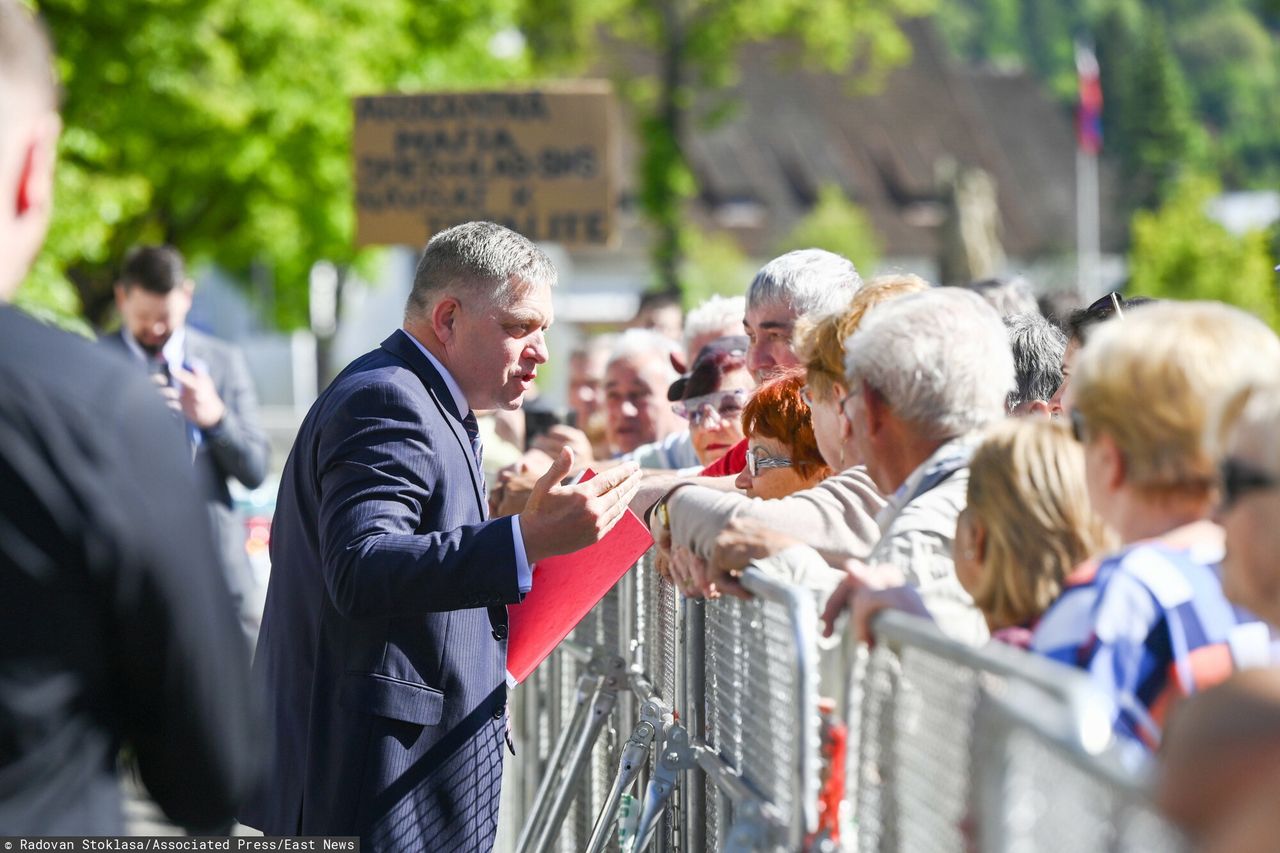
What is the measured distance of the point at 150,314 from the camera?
23.5ft

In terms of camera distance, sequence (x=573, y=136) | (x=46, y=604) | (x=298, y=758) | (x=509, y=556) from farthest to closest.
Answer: (x=573, y=136) → (x=298, y=758) → (x=509, y=556) → (x=46, y=604)

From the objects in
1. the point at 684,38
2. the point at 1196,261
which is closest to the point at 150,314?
the point at 684,38

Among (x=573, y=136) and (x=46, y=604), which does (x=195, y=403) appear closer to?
(x=573, y=136)

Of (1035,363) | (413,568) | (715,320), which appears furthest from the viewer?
(715,320)

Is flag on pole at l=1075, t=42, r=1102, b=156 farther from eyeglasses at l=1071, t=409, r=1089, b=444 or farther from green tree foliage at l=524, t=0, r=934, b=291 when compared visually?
eyeglasses at l=1071, t=409, r=1089, b=444

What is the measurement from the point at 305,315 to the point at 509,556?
2149 cm

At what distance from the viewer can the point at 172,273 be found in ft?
23.5

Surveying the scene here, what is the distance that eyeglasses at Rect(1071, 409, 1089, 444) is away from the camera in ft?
8.10

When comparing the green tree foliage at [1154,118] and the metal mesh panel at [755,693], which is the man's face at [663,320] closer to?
the metal mesh panel at [755,693]

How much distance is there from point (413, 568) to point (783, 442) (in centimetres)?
103

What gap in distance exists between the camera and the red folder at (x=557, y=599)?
3.90 m

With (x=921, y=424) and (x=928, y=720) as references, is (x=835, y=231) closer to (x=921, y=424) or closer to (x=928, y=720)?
(x=921, y=424)

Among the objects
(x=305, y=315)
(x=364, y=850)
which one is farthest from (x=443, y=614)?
(x=305, y=315)

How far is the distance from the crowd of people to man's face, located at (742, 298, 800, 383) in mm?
11
